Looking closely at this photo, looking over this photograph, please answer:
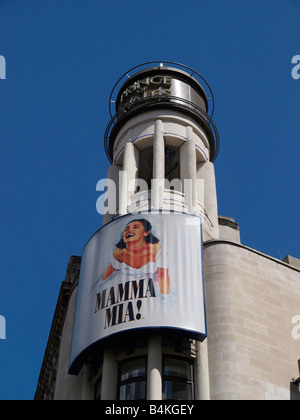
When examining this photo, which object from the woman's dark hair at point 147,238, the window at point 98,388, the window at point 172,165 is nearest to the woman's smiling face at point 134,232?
the woman's dark hair at point 147,238

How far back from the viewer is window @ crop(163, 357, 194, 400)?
99.2 feet

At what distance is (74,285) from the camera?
41000mm

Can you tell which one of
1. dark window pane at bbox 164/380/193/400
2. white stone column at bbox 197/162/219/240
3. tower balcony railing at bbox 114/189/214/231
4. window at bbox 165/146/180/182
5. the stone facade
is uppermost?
window at bbox 165/146/180/182

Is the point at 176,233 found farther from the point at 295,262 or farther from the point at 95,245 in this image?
the point at 295,262

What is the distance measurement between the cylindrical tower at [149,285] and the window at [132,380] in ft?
0.16

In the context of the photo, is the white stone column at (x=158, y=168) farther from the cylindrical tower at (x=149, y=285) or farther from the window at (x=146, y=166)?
the window at (x=146, y=166)

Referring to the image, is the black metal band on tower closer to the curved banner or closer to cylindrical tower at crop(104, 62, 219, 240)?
cylindrical tower at crop(104, 62, 219, 240)

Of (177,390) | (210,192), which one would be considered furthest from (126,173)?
(177,390)

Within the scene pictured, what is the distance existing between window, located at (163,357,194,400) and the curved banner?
1.83 metres

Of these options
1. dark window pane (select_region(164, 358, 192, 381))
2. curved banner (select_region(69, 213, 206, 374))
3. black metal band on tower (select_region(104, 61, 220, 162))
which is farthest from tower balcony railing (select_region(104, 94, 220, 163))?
dark window pane (select_region(164, 358, 192, 381))

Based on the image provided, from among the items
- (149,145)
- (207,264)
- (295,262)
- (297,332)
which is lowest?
(297,332)

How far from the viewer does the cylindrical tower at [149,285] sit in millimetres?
31000
